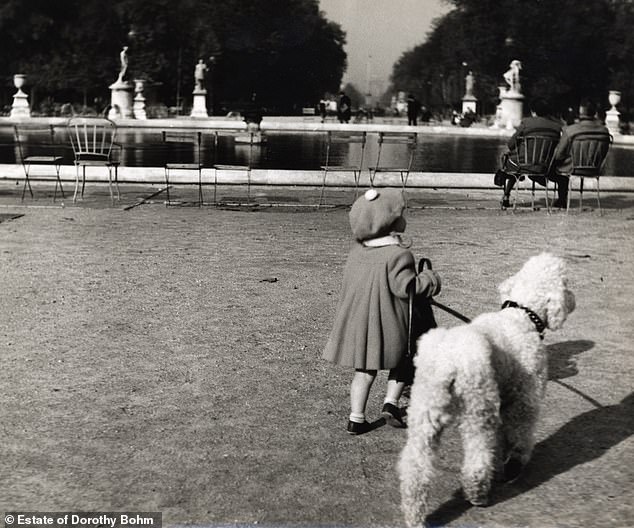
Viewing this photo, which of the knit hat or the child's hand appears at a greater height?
the knit hat

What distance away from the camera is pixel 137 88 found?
54.5m

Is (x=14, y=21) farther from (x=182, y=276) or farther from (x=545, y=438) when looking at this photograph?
(x=545, y=438)

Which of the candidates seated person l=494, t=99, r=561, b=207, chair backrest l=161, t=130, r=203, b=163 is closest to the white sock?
chair backrest l=161, t=130, r=203, b=163

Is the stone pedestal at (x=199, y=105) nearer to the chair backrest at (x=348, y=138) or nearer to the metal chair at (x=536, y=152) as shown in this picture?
the chair backrest at (x=348, y=138)

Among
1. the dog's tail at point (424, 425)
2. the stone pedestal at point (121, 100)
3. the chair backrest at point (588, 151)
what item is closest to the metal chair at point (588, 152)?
the chair backrest at point (588, 151)

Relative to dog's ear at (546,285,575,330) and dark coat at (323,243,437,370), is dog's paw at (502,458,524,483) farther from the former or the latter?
dark coat at (323,243,437,370)

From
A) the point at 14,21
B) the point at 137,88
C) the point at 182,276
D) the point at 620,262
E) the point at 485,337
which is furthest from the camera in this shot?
the point at 14,21

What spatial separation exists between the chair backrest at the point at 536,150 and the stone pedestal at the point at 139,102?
39929 mm

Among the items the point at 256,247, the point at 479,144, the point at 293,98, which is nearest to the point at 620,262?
the point at 256,247

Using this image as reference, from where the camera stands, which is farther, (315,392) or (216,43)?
(216,43)

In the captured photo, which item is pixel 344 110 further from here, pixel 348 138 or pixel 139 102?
pixel 348 138

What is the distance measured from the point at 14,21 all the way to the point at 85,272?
62.9m

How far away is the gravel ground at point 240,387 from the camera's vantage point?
403 cm

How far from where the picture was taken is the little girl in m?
4.62
